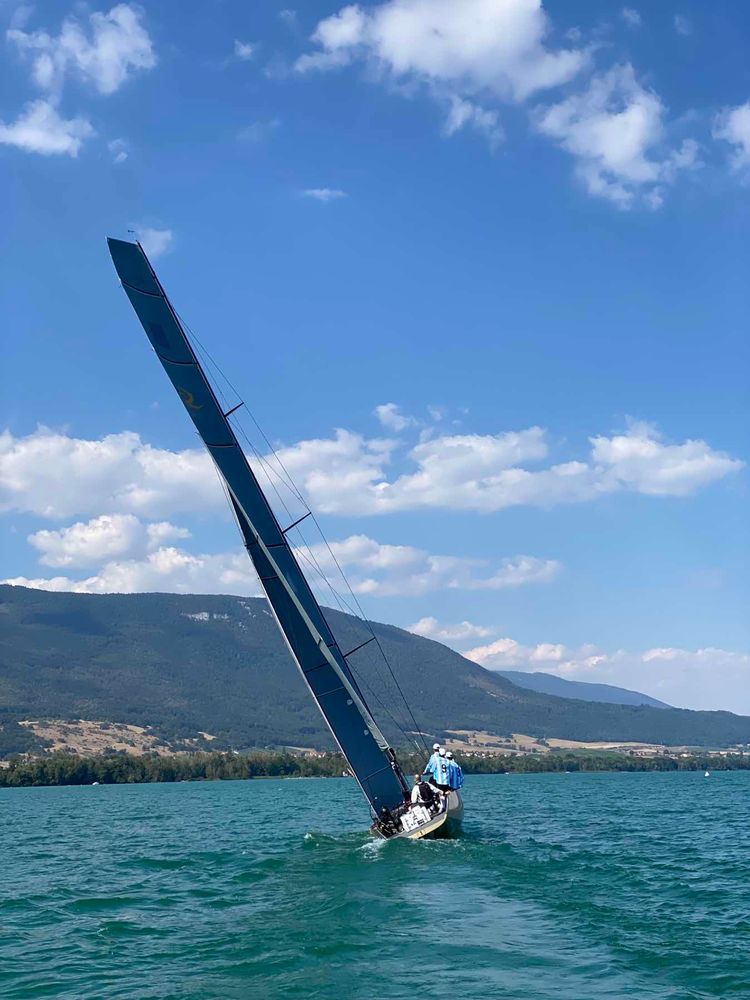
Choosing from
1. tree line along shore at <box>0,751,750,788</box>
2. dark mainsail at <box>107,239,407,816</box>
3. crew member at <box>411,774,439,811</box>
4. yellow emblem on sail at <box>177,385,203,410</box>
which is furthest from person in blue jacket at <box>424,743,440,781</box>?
tree line along shore at <box>0,751,750,788</box>

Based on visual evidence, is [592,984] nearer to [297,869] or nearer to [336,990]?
[336,990]

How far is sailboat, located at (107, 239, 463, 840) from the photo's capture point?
116ft

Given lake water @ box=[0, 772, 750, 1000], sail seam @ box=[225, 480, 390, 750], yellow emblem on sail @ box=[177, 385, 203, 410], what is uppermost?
yellow emblem on sail @ box=[177, 385, 203, 410]

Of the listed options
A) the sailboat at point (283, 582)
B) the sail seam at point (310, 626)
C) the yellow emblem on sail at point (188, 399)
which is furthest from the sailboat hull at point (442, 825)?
the yellow emblem on sail at point (188, 399)

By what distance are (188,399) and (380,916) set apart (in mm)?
18656

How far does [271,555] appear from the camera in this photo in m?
35.9

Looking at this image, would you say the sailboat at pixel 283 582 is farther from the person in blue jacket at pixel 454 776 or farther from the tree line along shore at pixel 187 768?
the tree line along shore at pixel 187 768

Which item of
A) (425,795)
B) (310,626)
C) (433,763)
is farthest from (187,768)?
(310,626)

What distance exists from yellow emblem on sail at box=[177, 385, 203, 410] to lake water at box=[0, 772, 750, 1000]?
48.9 feet

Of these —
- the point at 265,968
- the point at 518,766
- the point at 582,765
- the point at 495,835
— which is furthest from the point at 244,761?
the point at 265,968

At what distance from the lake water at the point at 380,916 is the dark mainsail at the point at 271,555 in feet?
10.9

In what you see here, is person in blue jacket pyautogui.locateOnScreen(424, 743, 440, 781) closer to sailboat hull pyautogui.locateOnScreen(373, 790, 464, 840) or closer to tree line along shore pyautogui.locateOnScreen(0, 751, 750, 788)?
sailboat hull pyautogui.locateOnScreen(373, 790, 464, 840)

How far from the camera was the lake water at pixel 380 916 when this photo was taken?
18.1 metres

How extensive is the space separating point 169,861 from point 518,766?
149858 mm
